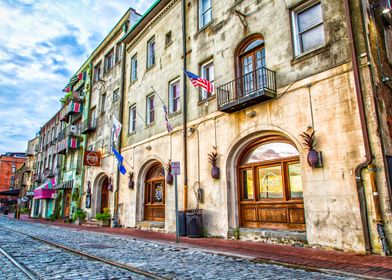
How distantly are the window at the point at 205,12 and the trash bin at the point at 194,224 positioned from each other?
8923 millimetres

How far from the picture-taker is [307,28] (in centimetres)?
1022

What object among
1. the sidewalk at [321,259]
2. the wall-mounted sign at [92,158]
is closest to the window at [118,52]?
the wall-mounted sign at [92,158]

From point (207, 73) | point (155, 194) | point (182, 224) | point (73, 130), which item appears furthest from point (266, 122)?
point (73, 130)

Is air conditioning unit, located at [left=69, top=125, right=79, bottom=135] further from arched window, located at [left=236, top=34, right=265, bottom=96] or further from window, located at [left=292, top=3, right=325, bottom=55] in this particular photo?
window, located at [left=292, top=3, right=325, bottom=55]

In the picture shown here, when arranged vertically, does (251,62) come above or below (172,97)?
below

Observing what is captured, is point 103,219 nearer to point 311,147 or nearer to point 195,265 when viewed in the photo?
point 195,265

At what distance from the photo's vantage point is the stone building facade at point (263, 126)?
8.45m

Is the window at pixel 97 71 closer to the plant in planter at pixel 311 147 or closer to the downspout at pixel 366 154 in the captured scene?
the plant in planter at pixel 311 147

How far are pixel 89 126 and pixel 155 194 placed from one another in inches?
450

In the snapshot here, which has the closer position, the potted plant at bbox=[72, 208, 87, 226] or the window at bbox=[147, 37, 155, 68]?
the window at bbox=[147, 37, 155, 68]

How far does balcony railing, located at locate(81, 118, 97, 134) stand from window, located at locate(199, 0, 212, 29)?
13640 millimetres

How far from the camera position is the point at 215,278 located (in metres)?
5.46

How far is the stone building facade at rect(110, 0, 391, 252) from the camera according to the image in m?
8.45

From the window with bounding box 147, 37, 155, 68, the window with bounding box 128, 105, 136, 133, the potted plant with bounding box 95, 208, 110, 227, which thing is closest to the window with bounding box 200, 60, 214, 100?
the window with bounding box 147, 37, 155, 68
